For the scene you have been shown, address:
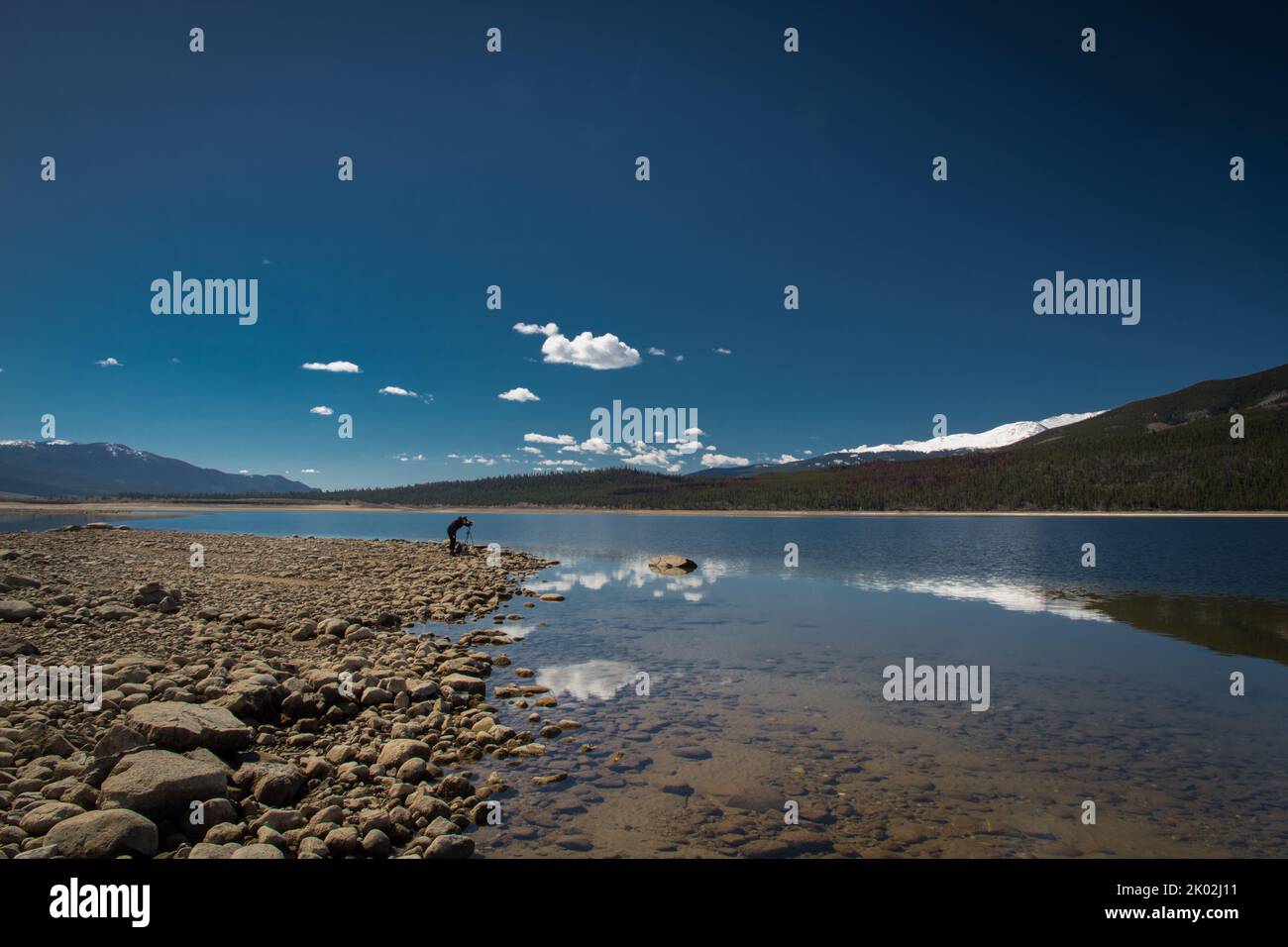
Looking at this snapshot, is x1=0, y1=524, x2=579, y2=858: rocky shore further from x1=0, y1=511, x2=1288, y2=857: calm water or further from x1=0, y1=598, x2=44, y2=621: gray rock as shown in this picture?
x1=0, y1=511, x2=1288, y2=857: calm water

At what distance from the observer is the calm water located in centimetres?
791

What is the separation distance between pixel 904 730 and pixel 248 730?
11.4m

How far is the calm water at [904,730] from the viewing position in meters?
7.91

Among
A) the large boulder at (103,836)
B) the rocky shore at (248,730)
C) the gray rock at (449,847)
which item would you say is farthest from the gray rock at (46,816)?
the gray rock at (449,847)

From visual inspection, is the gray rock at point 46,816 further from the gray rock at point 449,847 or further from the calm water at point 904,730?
the calm water at point 904,730

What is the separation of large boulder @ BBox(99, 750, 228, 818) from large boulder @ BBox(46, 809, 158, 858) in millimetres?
521

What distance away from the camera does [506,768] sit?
9586mm

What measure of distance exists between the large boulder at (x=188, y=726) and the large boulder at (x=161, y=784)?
0.63 meters

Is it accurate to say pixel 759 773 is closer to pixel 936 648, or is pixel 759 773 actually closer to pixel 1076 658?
pixel 936 648

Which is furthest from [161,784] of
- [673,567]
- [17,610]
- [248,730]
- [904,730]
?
[673,567]

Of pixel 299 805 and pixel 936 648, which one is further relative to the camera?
pixel 936 648

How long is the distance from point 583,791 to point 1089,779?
7.96m
